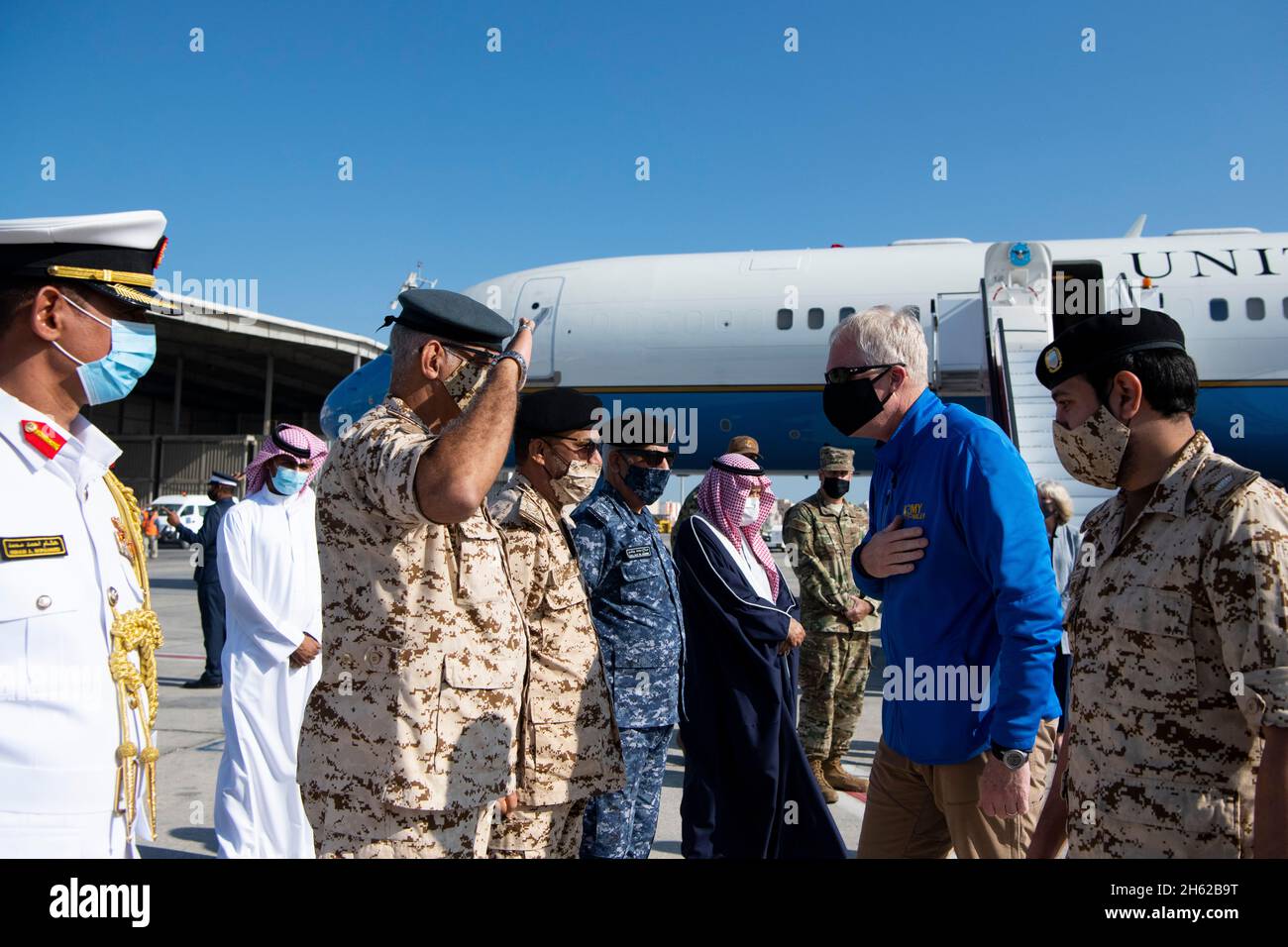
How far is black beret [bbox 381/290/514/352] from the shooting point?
6.98 ft

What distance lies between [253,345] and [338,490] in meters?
31.4

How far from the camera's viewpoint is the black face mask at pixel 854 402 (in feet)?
8.10

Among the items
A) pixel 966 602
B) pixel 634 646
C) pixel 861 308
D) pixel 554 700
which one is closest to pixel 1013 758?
pixel 966 602

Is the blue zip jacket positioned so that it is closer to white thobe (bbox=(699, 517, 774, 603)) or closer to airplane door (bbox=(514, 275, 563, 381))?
white thobe (bbox=(699, 517, 774, 603))

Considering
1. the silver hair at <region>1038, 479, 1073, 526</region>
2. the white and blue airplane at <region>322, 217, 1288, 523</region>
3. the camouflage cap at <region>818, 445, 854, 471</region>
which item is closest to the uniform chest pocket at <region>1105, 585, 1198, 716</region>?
the silver hair at <region>1038, 479, 1073, 526</region>

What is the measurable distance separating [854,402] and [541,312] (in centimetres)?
865

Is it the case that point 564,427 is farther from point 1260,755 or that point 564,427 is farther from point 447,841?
point 1260,755

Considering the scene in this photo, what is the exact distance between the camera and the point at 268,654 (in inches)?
159

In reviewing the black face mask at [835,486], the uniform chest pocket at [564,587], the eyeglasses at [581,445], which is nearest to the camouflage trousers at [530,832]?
the uniform chest pocket at [564,587]

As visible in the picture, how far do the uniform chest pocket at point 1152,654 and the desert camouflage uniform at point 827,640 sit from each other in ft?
11.0

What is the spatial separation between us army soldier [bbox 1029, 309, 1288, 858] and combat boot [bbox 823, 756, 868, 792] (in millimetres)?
3328

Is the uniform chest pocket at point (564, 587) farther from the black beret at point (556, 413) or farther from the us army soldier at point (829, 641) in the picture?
the us army soldier at point (829, 641)

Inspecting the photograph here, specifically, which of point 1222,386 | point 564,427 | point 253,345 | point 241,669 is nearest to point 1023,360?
point 1222,386

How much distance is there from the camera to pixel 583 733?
2.69m
